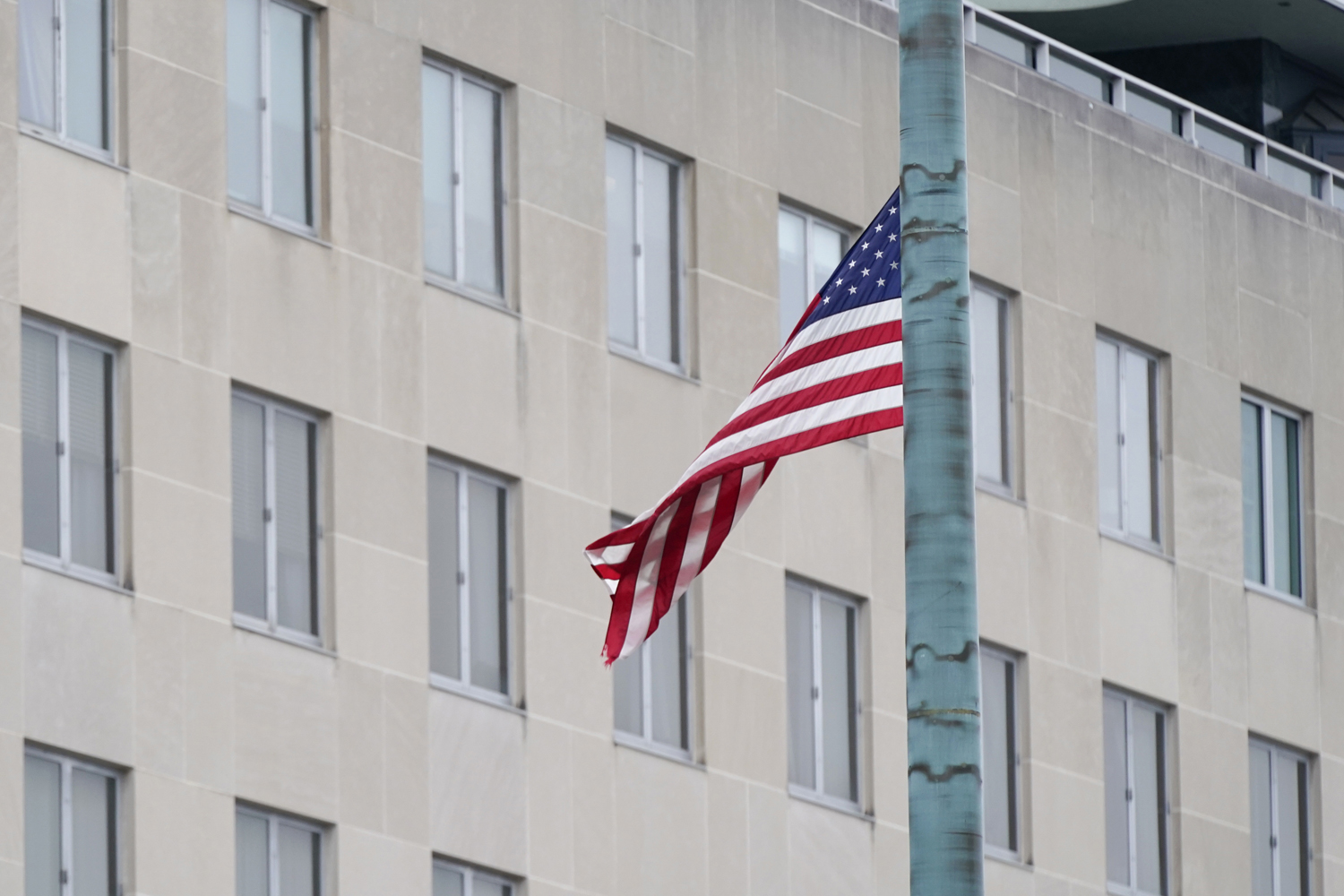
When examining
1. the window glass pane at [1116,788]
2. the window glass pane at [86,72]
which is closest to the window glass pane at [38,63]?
the window glass pane at [86,72]

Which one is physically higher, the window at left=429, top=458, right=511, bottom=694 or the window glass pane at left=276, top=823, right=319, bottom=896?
the window at left=429, top=458, right=511, bottom=694

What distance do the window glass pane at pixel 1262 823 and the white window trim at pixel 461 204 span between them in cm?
1328

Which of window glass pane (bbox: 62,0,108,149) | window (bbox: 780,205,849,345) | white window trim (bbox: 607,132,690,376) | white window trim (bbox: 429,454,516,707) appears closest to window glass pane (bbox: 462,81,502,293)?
white window trim (bbox: 607,132,690,376)

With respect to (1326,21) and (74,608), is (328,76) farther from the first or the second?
(1326,21)

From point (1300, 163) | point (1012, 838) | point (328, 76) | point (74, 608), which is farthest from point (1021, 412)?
point (74, 608)

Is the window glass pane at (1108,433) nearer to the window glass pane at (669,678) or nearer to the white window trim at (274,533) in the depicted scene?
the window glass pane at (669,678)

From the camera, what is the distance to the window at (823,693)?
35.6 meters

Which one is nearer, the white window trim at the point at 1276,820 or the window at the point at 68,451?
the window at the point at 68,451

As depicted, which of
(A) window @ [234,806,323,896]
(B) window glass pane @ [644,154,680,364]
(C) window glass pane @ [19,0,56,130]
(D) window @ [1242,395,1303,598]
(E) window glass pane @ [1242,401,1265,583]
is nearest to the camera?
(C) window glass pane @ [19,0,56,130]

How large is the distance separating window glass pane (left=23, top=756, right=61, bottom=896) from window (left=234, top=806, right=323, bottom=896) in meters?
1.87

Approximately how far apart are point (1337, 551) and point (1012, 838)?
294 inches

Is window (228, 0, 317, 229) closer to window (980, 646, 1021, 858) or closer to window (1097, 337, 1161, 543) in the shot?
window (980, 646, 1021, 858)

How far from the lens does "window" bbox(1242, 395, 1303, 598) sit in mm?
42562

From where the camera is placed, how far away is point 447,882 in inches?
1240
